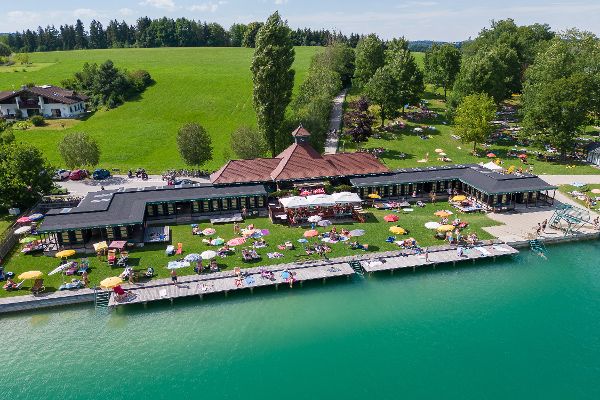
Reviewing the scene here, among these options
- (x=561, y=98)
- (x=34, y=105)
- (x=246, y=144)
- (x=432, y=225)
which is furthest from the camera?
(x=34, y=105)

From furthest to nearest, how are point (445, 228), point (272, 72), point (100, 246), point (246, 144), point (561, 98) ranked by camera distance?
point (561, 98), point (246, 144), point (272, 72), point (445, 228), point (100, 246)

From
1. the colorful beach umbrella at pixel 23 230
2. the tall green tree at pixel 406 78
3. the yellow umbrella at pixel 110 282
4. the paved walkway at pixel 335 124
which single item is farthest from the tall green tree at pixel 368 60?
the yellow umbrella at pixel 110 282

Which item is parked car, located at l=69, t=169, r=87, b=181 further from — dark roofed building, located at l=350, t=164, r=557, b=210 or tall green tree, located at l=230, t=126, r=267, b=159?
dark roofed building, located at l=350, t=164, r=557, b=210

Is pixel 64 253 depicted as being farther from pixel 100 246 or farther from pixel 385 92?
pixel 385 92

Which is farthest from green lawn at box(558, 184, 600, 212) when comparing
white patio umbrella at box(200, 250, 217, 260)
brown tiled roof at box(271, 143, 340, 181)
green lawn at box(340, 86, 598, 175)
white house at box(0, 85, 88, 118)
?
white house at box(0, 85, 88, 118)

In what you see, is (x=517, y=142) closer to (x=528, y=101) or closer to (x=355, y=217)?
(x=528, y=101)

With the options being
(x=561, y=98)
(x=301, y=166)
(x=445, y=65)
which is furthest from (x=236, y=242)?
(x=445, y=65)

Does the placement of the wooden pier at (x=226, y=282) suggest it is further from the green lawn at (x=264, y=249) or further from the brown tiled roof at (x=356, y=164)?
the brown tiled roof at (x=356, y=164)

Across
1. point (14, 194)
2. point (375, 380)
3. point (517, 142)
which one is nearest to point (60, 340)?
point (375, 380)
